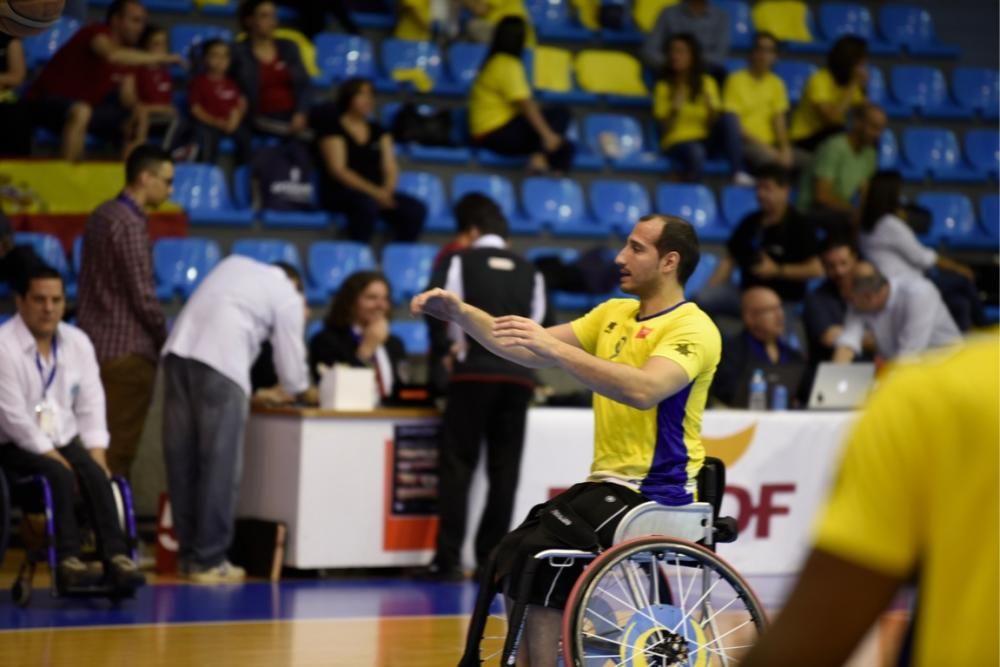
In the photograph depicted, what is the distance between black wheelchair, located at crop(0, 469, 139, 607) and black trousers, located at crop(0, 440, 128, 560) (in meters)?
0.03

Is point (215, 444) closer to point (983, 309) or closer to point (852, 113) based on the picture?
point (983, 309)

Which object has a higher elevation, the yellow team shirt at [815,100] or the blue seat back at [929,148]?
the yellow team shirt at [815,100]

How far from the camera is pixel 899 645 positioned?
2023mm

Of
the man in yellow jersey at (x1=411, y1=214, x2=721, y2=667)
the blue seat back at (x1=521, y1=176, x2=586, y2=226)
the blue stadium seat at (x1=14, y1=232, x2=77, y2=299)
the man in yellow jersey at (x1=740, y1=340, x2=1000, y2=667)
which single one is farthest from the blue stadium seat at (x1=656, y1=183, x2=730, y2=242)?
the man in yellow jersey at (x1=740, y1=340, x2=1000, y2=667)

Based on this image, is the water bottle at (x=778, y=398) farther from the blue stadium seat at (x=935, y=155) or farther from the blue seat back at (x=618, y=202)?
the blue stadium seat at (x=935, y=155)

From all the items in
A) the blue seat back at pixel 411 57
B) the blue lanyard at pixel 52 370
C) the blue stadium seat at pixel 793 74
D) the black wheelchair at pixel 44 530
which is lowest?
the black wheelchair at pixel 44 530

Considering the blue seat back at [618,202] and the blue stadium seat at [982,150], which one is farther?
the blue stadium seat at [982,150]

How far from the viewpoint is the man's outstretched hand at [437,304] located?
14.9ft

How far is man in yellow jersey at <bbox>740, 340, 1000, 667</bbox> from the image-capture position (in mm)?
1632

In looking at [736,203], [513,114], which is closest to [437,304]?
[513,114]

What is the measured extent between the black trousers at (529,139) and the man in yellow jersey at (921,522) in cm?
1003

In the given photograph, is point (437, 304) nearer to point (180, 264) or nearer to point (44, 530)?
point (44, 530)

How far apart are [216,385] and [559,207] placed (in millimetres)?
4579

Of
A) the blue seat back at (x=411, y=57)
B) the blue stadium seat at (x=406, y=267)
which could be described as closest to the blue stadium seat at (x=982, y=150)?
the blue seat back at (x=411, y=57)
